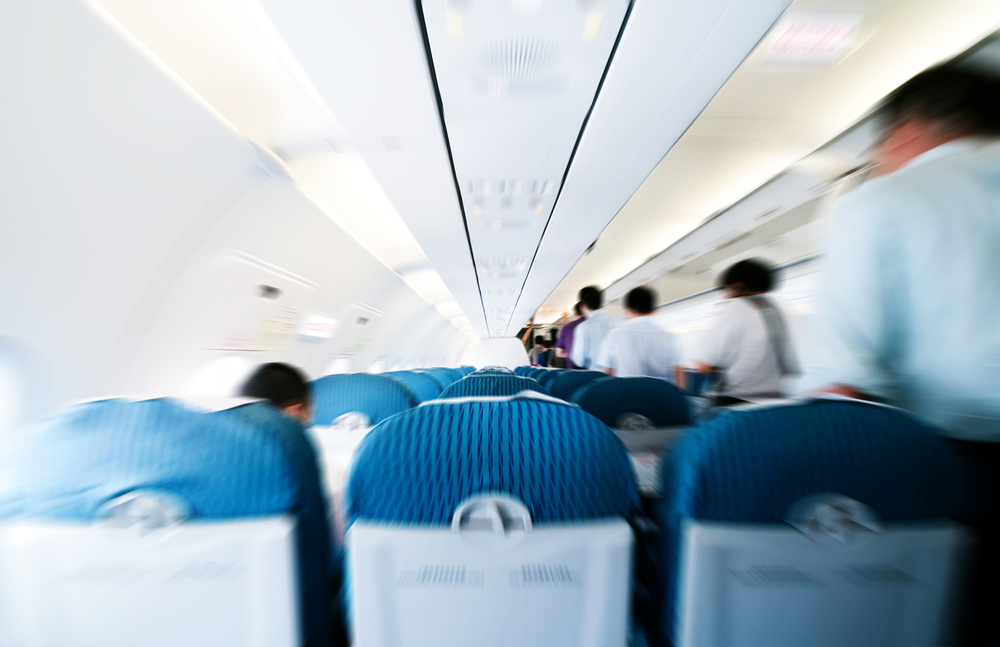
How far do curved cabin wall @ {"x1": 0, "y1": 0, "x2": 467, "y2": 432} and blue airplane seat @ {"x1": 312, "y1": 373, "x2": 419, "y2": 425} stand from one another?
973mm

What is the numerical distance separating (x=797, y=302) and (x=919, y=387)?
4058mm

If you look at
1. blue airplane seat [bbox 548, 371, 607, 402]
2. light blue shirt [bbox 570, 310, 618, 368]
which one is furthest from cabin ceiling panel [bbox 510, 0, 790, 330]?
light blue shirt [bbox 570, 310, 618, 368]

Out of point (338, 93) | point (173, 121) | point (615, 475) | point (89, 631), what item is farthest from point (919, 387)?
point (173, 121)

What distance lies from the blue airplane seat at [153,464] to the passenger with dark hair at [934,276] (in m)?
1.56

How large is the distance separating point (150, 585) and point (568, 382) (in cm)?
260

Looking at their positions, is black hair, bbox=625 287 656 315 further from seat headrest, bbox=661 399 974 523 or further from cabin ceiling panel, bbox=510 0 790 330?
seat headrest, bbox=661 399 974 523

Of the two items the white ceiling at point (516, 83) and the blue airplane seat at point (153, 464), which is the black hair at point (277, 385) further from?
the white ceiling at point (516, 83)

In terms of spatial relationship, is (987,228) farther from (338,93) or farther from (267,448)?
(338,93)

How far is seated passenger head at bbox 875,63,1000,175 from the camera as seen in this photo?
3.12 ft

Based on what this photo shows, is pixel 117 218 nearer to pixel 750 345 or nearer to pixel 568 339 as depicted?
pixel 750 345

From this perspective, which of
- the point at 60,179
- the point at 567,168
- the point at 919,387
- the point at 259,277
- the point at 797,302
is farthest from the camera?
the point at 797,302

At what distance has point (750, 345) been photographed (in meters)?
2.51

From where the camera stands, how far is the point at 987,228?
0.85 meters

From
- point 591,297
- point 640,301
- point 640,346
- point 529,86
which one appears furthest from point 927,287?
point 591,297
